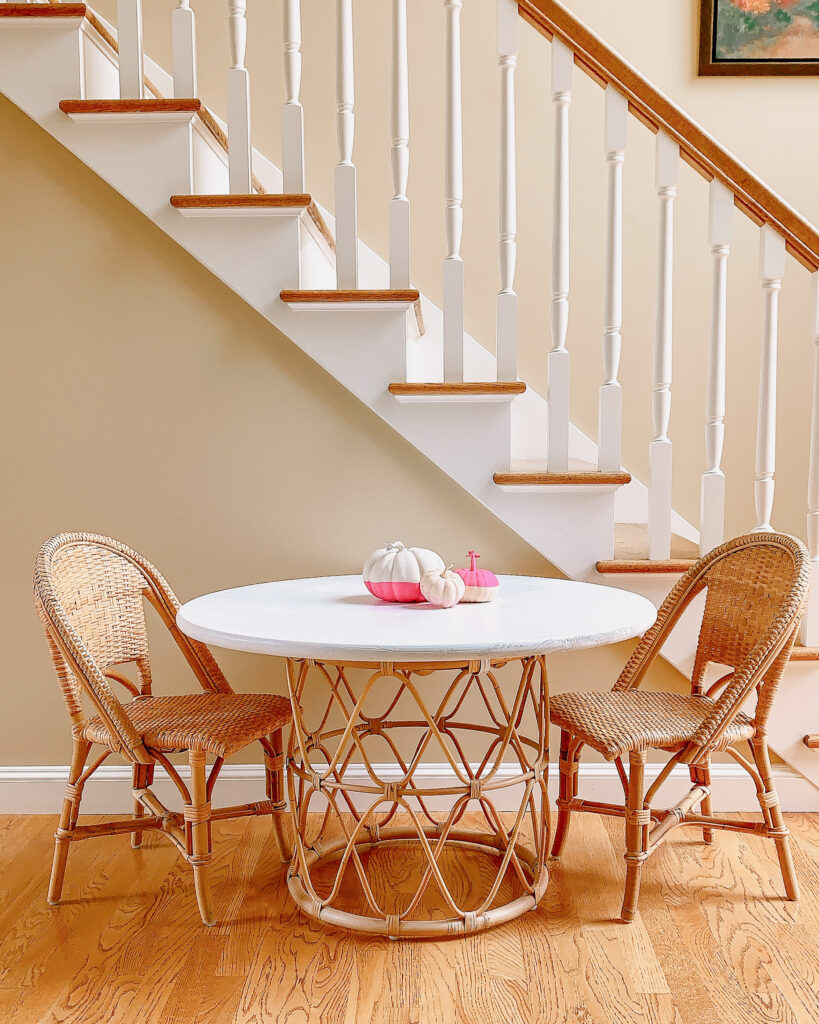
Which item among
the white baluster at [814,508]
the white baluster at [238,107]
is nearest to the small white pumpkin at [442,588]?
the white baluster at [814,508]

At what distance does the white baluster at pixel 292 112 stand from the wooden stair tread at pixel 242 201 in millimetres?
34

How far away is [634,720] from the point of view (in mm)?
1826

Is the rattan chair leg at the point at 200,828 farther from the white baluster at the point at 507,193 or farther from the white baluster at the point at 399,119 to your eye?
the white baluster at the point at 399,119

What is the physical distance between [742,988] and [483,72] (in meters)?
2.58

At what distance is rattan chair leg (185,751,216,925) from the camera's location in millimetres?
1740

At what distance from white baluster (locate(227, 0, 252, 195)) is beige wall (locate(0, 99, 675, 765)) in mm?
236

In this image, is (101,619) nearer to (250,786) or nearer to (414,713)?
(250,786)

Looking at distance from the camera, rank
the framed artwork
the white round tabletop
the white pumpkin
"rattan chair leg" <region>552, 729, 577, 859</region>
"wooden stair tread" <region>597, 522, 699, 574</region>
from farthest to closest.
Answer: the framed artwork → "wooden stair tread" <region>597, 522, 699, 574</region> → "rattan chair leg" <region>552, 729, 577, 859</region> → the white pumpkin → the white round tabletop

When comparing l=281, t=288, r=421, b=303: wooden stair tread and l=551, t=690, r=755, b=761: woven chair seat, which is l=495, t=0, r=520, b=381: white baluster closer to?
l=281, t=288, r=421, b=303: wooden stair tread

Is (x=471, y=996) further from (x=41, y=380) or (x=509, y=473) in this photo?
(x=41, y=380)

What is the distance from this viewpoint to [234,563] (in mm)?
2332

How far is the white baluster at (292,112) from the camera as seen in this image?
6.90ft

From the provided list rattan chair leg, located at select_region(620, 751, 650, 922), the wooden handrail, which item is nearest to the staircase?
the wooden handrail

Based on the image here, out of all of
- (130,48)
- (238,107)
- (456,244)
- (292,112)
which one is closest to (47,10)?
(130,48)
